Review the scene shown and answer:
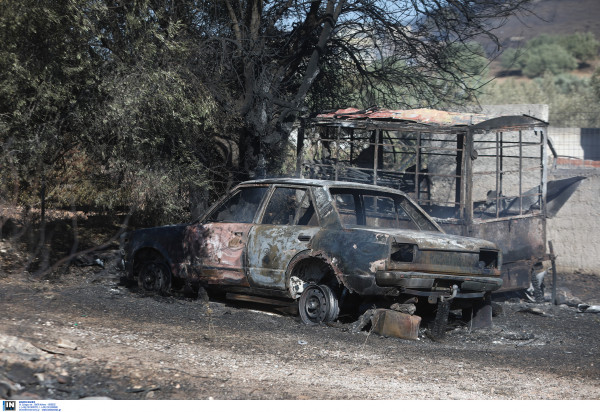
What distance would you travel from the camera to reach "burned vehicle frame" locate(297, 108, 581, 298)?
10531 millimetres

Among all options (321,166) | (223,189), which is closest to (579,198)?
(321,166)

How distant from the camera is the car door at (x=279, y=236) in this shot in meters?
7.59

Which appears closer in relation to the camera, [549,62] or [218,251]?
[218,251]

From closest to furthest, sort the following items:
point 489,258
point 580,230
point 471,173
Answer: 1. point 489,258
2. point 471,173
3. point 580,230

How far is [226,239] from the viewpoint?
8.19m

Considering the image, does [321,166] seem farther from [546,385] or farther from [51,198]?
[546,385]

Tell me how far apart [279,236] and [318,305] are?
0.84 meters

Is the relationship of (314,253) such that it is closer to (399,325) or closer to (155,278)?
(399,325)

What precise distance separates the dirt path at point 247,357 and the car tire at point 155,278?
54 cm

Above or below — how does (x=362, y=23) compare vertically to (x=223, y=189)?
above

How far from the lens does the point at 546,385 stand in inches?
205

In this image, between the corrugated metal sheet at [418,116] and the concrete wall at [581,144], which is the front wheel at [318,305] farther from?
the concrete wall at [581,144]

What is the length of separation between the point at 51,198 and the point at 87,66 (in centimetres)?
431

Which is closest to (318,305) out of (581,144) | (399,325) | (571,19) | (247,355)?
(399,325)
